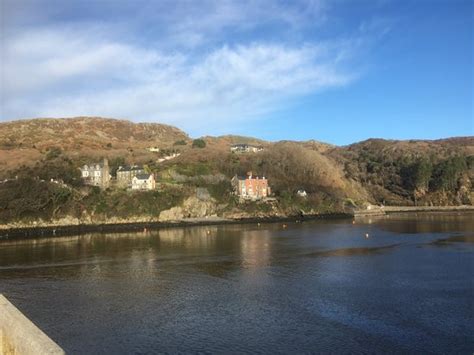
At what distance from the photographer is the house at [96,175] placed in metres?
75.6

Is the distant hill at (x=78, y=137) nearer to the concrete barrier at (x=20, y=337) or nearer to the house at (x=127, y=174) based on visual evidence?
the house at (x=127, y=174)

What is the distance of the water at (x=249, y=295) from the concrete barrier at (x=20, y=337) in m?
5.96

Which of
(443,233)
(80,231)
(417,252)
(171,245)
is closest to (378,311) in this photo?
(417,252)

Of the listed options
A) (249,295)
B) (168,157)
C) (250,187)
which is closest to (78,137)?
(168,157)

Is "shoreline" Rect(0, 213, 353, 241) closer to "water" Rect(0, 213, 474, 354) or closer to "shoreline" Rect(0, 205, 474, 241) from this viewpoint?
"shoreline" Rect(0, 205, 474, 241)

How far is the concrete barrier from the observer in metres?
7.95

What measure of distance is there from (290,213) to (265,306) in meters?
57.6

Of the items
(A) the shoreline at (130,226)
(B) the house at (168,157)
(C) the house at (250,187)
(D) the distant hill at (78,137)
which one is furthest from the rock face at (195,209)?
(D) the distant hill at (78,137)

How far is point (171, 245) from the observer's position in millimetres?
43781

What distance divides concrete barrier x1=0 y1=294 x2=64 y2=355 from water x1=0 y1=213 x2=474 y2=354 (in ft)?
19.6

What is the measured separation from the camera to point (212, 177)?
80.8 metres

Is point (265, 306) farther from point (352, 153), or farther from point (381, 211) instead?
point (352, 153)

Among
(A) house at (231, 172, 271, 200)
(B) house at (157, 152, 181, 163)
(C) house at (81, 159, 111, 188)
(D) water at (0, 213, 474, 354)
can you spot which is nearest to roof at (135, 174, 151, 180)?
(C) house at (81, 159, 111, 188)

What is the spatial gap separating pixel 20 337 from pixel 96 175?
2803 inches
